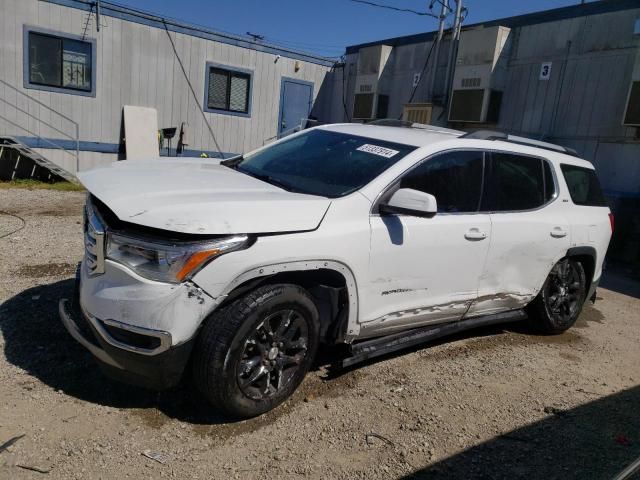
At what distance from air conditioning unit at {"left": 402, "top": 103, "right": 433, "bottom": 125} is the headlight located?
1100 cm

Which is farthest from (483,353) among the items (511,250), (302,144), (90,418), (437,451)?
(90,418)

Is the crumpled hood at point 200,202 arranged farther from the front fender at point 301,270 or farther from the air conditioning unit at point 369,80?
the air conditioning unit at point 369,80

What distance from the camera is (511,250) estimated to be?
411cm

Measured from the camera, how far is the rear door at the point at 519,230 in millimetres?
4023

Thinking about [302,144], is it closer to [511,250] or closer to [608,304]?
[511,250]

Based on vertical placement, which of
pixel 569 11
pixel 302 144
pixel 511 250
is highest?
pixel 569 11

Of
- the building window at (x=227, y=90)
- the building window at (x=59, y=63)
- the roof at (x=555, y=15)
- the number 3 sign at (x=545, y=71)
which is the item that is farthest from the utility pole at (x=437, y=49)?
the building window at (x=59, y=63)

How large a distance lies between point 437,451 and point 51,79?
12.6 m

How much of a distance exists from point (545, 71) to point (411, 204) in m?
9.35

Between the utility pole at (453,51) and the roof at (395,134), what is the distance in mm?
9055

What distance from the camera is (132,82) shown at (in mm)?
13219

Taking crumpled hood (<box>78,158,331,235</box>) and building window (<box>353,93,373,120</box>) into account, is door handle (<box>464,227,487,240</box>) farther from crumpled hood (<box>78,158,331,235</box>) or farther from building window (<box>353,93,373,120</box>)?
building window (<box>353,93,373,120</box>)

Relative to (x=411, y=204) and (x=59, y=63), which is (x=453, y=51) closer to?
(x=59, y=63)

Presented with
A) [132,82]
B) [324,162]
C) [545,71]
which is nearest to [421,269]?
[324,162]
